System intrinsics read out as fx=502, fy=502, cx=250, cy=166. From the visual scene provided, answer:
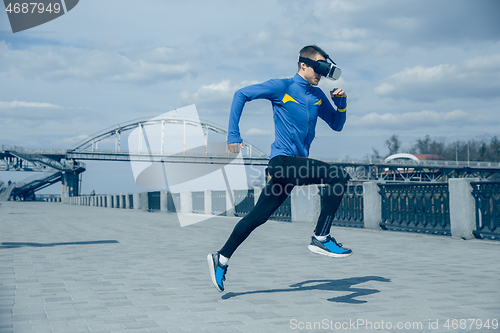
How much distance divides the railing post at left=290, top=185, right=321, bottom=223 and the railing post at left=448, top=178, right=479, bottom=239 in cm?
567

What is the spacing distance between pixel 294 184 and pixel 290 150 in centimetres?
29

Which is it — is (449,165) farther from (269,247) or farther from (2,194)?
(269,247)

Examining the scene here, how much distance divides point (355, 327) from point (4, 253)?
6739 millimetres

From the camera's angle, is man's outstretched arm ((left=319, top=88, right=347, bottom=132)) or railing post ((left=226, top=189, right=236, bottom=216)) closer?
man's outstretched arm ((left=319, top=88, right=347, bottom=132))

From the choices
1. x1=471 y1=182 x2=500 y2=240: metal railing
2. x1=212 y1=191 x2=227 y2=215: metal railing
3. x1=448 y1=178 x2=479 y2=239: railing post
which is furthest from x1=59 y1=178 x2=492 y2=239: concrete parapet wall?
x1=212 y1=191 x2=227 y2=215: metal railing

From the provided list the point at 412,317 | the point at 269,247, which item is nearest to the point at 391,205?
the point at 269,247

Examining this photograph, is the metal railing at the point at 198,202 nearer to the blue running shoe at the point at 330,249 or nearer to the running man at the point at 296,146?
the running man at the point at 296,146

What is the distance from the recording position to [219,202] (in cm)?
A: 2253

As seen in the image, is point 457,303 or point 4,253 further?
point 4,253

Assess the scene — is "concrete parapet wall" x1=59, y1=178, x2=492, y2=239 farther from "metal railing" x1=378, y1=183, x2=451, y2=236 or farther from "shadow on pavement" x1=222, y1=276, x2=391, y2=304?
"shadow on pavement" x1=222, y1=276, x2=391, y2=304

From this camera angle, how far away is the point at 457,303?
420 centimetres

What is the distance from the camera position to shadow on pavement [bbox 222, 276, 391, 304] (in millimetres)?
4492

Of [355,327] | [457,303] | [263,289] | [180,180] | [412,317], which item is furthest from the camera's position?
[180,180]

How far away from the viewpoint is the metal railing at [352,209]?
554 inches
